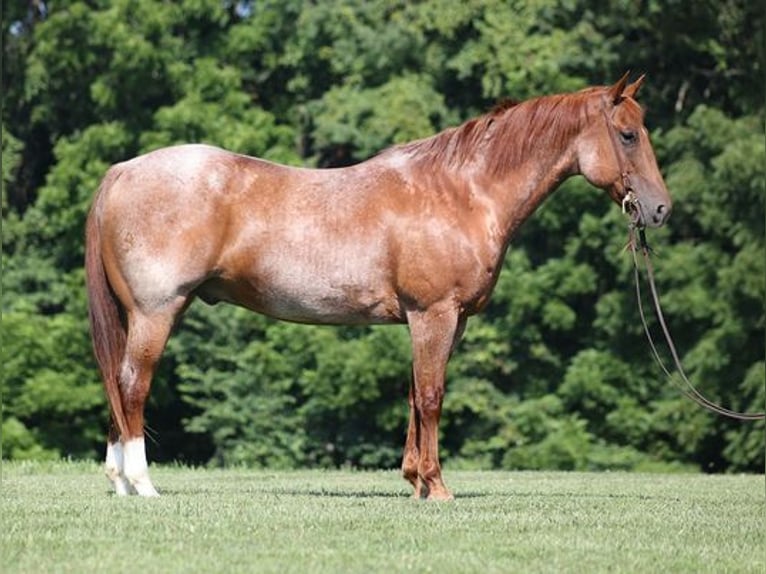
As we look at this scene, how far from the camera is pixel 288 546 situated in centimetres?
779

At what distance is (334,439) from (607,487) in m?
18.0

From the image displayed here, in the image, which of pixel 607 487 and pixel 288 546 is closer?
pixel 288 546

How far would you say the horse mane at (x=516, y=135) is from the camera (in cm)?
1077

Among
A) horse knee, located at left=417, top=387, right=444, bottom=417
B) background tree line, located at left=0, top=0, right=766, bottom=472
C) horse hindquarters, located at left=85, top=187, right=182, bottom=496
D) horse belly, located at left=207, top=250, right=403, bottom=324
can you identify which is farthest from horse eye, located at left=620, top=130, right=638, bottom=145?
Result: background tree line, located at left=0, top=0, right=766, bottom=472

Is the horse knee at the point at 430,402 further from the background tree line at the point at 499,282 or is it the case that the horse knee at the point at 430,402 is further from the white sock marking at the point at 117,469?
the background tree line at the point at 499,282

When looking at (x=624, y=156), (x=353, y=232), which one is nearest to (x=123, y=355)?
(x=353, y=232)

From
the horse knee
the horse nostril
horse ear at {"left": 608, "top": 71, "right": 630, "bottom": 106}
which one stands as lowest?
the horse knee

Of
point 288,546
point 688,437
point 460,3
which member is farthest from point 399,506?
point 460,3

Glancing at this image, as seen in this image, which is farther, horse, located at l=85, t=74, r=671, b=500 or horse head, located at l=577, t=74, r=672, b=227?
horse head, located at l=577, t=74, r=672, b=227

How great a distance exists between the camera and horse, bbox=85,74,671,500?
10.4 m

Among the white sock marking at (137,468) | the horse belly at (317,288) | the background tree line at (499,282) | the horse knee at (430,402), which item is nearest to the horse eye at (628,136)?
the horse belly at (317,288)

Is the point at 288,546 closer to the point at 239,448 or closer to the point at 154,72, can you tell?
the point at 239,448

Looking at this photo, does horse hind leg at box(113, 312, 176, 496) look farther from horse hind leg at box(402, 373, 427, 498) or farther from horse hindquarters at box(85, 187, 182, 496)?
horse hind leg at box(402, 373, 427, 498)

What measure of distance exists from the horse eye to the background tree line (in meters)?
16.6
